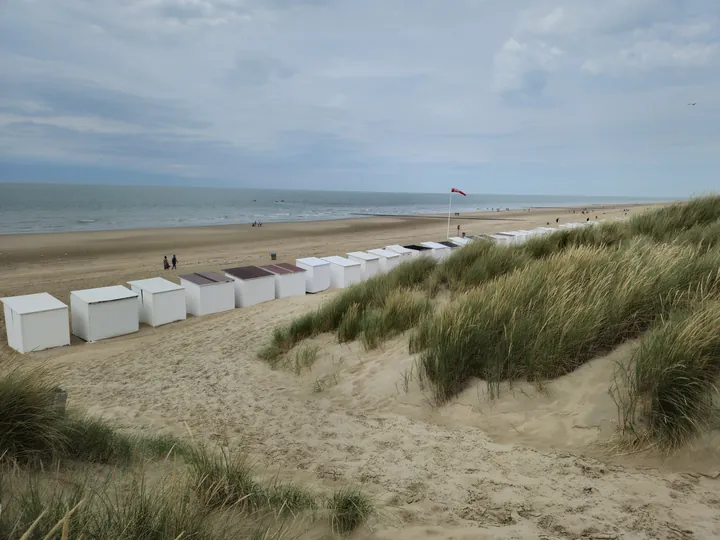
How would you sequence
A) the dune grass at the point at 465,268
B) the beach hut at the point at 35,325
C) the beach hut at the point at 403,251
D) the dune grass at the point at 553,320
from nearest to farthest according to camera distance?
the dune grass at the point at 553,320
the dune grass at the point at 465,268
the beach hut at the point at 35,325
the beach hut at the point at 403,251

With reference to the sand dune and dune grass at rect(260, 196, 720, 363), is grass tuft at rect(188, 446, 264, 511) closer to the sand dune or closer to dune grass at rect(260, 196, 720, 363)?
the sand dune

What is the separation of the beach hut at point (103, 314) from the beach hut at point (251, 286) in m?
2.62

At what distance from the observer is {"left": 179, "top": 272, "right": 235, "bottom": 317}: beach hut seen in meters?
11.6

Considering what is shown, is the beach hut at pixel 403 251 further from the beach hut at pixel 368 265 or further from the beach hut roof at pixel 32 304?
the beach hut roof at pixel 32 304

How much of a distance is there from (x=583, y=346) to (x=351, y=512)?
A: 2.81 m

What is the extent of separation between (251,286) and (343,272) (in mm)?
3055

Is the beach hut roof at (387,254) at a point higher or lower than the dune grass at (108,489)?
higher

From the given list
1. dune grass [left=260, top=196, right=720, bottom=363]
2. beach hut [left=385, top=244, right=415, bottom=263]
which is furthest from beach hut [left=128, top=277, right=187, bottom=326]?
beach hut [left=385, top=244, right=415, bottom=263]

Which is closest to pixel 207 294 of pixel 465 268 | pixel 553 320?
pixel 465 268

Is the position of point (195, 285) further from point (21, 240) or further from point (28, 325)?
point (21, 240)

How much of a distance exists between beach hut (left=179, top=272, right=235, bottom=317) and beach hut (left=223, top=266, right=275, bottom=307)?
0.21m

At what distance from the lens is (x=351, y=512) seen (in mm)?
2545

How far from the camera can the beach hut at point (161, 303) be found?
10961 millimetres

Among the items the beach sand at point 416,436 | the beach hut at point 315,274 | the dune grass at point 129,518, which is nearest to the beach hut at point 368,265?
the beach hut at point 315,274
